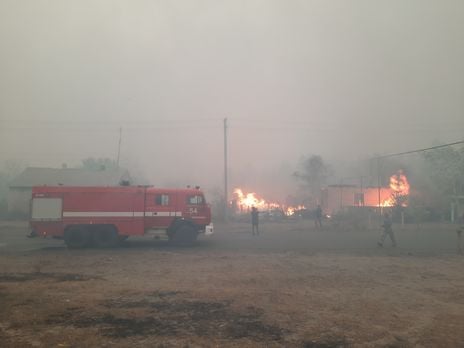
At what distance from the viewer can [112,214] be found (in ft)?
56.2

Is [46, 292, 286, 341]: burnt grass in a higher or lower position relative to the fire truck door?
lower

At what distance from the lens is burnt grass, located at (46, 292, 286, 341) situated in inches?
239

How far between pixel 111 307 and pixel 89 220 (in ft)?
33.8

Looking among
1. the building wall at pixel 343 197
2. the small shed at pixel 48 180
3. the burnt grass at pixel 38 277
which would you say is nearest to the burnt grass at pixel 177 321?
the burnt grass at pixel 38 277

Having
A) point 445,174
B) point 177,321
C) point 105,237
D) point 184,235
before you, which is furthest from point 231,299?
point 445,174

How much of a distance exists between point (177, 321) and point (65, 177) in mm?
42151

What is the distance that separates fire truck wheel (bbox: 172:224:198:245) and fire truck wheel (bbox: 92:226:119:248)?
291 centimetres

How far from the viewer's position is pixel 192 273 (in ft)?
36.7

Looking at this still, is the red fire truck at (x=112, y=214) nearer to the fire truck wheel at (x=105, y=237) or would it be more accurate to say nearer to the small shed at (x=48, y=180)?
the fire truck wheel at (x=105, y=237)

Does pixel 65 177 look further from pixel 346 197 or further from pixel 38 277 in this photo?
pixel 346 197

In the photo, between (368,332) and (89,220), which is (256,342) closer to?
(368,332)

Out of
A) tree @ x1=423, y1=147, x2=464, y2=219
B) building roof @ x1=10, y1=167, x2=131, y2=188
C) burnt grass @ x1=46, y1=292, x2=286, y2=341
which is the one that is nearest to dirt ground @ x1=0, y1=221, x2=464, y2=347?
burnt grass @ x1=46, y1=292, x2=286, y2=341

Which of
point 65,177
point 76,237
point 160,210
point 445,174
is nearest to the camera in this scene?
point 76,237

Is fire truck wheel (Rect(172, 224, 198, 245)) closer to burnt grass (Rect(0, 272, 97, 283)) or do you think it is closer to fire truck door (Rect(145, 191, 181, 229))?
fire truck door (Rect(145, 191, 181, 229))
